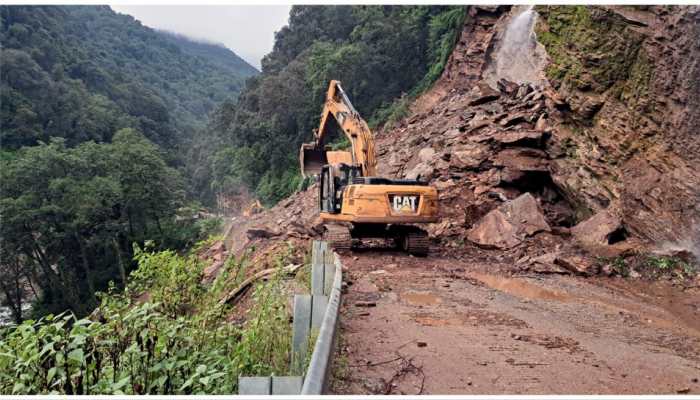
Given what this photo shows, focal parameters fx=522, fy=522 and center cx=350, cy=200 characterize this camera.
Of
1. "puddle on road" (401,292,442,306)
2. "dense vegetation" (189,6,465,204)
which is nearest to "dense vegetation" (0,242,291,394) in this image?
"puddle on road" (401,292,442,306)

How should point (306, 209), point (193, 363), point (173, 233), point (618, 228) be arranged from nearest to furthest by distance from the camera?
1. point (193, 363)
2. point (618, 228)
3. point (306, 209)
4. point (173, 233)

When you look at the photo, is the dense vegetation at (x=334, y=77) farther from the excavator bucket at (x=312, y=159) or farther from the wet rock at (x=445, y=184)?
the excavator bucket at (x=312, y=159)

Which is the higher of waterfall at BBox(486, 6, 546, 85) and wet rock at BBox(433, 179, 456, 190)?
waterfall at BBox(486, 6, 546, 85)

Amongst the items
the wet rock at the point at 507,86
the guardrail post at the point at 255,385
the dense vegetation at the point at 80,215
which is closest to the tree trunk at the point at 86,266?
the dense vegetation at the point at 80,215

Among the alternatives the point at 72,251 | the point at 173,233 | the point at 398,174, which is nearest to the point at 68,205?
the point at 72,251

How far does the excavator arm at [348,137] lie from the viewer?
1155 cm

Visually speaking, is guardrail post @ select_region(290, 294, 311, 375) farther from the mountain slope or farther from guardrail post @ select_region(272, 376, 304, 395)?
the mountain slope

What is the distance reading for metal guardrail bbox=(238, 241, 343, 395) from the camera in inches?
94.1

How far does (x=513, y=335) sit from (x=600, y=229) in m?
6.13

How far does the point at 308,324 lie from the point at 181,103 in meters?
113

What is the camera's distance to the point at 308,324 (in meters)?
3.72

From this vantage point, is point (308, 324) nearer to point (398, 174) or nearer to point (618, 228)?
point (618, 228)

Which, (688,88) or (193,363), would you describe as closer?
(193,363)

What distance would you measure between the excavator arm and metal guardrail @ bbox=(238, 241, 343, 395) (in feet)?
17.7
